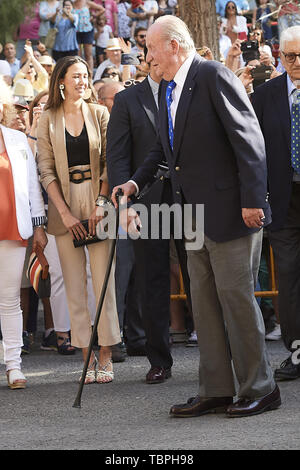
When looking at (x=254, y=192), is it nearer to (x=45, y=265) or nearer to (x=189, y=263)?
(x=189, y=263)

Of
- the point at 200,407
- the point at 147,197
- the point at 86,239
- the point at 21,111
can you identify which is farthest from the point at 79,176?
the point at 200,407

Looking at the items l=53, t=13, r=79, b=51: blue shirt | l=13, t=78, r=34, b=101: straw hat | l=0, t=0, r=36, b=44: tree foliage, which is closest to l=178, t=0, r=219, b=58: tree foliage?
l=13, t=78, r=34, b=101: straw hat

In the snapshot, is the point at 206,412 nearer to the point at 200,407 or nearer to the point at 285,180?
the point at 200,407

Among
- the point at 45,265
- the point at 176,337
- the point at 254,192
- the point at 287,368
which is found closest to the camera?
the point at 254,192

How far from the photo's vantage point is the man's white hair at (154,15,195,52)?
5664 mm

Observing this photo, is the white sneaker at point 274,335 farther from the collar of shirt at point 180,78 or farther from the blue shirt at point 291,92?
the collar of shirt at point 180,78

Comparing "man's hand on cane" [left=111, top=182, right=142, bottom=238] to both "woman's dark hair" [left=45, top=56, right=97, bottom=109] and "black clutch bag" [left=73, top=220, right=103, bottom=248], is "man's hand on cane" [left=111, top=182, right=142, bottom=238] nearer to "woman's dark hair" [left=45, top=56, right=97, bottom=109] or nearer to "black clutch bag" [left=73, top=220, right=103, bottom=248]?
"black clutch bag" [left=73, top=220, right=103, bottom=248]

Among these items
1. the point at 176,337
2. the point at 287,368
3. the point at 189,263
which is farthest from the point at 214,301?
the point at 176,337

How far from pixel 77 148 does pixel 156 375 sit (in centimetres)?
172

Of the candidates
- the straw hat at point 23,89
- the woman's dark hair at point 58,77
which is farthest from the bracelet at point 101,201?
the straw hat at point 23,89

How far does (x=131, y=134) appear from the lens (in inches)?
276

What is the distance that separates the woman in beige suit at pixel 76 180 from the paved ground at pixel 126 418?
1.34 feet

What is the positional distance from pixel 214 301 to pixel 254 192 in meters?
0.75
